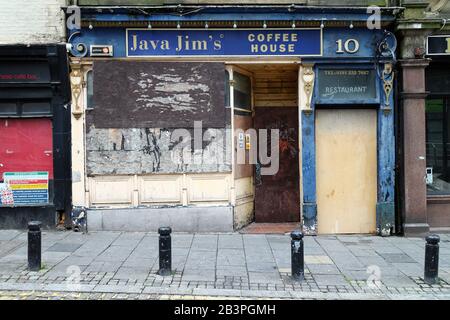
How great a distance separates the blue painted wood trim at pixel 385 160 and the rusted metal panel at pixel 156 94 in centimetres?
372

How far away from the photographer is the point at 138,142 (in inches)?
409

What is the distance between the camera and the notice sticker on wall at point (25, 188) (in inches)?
414

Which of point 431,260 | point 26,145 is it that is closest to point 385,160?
point 431,260

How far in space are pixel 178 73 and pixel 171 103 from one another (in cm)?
71

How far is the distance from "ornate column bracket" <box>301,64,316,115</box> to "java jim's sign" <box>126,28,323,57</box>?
342 mm

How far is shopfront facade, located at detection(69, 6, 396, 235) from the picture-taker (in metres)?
10.3

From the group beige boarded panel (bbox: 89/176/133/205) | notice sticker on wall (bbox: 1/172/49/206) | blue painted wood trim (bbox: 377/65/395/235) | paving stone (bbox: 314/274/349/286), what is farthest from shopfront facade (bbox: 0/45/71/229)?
blue painted wood trim (bbox: 377/65/395/235)

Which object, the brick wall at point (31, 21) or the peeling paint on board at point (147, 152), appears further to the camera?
the peeling paint on board at point (147, 152)

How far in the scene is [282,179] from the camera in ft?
38.6

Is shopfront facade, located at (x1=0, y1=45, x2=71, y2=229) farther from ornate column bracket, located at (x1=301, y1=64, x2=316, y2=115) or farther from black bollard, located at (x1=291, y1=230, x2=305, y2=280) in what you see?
black bollard, located at (x1=291, y1=230, x2=305, y2=280)

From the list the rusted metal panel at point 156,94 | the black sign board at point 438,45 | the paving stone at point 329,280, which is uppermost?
the black sign board at point 438,45

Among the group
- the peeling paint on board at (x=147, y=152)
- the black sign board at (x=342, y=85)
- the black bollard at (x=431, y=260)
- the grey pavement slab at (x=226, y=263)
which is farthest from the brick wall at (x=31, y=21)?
the black bollard at (x=431, y=260)

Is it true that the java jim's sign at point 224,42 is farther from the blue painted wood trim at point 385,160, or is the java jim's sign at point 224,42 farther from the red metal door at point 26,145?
the red metal door at point 26,145

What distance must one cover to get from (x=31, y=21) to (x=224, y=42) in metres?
4.38
